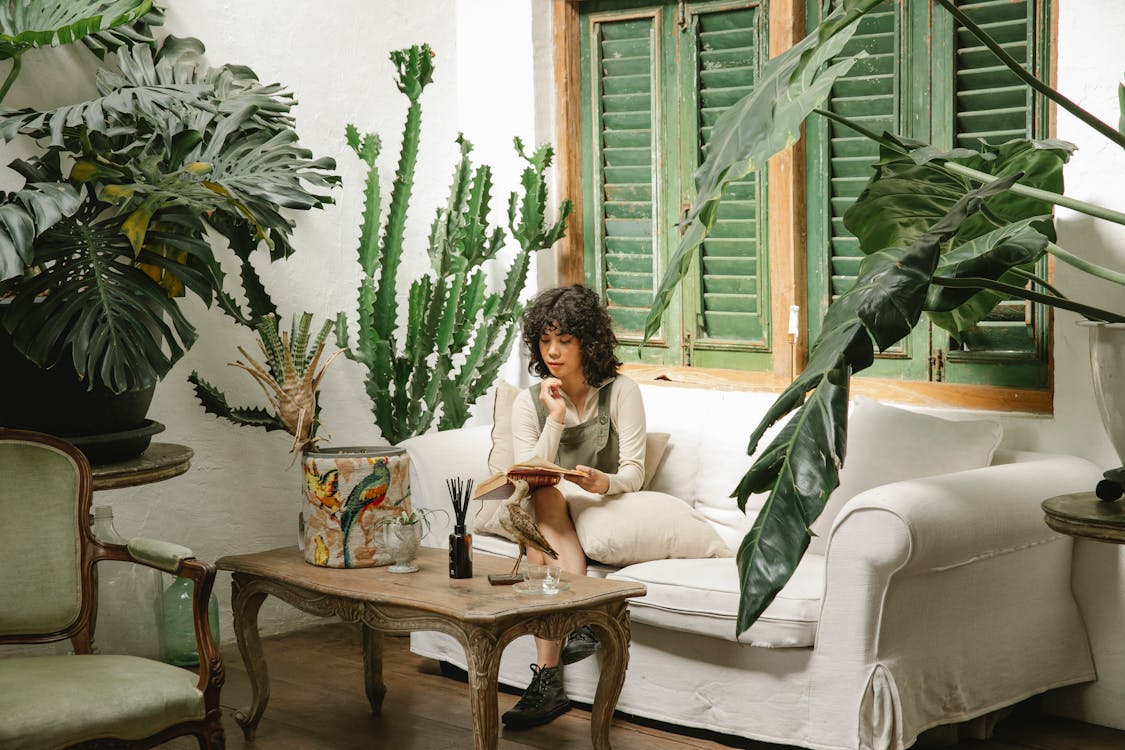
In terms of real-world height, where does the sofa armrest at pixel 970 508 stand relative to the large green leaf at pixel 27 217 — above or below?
below

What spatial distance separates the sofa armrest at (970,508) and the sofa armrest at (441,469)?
1.36 metres

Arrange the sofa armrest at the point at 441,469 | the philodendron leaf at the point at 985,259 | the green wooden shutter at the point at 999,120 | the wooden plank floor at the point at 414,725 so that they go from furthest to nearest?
the sofa armrest at the point at 441,469 → the green wooden shutter at the point at 999,120 → the wooden plank floor at the point at 414,725 → the philodendron leaf at the point at 985,259

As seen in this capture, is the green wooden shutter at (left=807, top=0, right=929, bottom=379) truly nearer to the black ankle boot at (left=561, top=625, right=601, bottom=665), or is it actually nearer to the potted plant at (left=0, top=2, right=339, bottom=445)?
the black ankle boot at (left=561, top=625, right=601, bottom=665)

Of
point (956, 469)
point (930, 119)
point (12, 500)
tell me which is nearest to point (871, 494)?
point (956, 469)

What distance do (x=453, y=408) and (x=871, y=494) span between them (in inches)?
69.6

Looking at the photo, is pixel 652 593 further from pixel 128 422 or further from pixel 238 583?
pixel 128 422

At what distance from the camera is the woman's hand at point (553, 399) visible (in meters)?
3.76

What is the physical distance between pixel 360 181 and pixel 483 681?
2.46 meters

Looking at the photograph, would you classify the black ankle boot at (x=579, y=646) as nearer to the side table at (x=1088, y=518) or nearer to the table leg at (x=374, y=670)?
the table leg at (x=374, y=670)

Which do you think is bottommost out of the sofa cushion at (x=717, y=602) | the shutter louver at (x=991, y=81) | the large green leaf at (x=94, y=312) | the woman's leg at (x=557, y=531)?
the sofa cushion at (x=717, y=602)

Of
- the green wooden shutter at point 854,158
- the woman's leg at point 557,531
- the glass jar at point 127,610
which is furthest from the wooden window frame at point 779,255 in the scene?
the glass jar at point 127,610

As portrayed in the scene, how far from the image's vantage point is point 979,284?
1.99 m

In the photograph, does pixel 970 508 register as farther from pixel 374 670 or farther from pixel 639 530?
pixel 374 670

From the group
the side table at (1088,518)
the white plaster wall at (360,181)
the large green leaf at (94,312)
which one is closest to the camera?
the side table at (1088,518)
